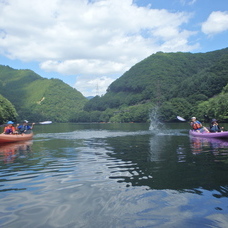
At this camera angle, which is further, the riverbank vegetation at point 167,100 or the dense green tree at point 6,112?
the riverbank vegetation at point 167,100

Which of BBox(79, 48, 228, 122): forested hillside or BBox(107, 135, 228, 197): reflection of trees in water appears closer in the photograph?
BBox(107, 135, 228, 197): reflection of trees in water

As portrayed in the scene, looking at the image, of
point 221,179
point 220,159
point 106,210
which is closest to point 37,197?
point 106,210

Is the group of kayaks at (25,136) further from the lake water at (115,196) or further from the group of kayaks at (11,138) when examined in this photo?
the lake water at (115,196)

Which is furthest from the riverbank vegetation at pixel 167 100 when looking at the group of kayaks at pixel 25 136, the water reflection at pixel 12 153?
the water reflection at pixel 12 153

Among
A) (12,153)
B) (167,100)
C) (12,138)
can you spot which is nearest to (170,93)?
(167,100)

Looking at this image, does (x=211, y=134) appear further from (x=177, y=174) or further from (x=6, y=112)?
(x=6, y=112)

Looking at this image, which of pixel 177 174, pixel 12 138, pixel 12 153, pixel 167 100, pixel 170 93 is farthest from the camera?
pixel 170 93

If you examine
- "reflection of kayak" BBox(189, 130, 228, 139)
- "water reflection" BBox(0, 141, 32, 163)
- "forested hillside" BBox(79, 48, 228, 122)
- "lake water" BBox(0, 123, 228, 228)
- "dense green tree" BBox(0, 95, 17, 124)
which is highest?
"forested hillside" BBox(79, 48, 228, 122)

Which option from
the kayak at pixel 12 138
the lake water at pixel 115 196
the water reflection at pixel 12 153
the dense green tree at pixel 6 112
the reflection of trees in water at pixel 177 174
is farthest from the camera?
the dense green tree at pixel 6 112

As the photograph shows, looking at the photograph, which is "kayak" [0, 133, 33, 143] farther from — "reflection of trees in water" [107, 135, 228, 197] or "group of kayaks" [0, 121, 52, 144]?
"reflection of trees in water" [107, 135, 228, 197]

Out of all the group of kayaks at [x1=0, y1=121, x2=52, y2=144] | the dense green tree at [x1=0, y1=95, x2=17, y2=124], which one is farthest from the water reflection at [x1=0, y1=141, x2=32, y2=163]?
the dense green tree at [x1=0, y1=95, x2=17, y2=124]

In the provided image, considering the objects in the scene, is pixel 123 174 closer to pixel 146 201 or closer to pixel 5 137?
pixel 146 201

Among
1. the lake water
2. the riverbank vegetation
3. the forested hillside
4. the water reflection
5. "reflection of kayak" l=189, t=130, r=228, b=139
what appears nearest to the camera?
the lake water

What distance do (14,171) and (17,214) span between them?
17.3 ft
